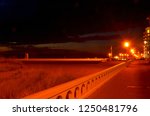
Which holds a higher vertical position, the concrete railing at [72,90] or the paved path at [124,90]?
the concrete railing at [72,90]

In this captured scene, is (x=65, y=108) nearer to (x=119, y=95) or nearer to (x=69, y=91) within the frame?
(x=69, y=91)

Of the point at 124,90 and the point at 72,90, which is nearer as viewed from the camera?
the point at 72,90

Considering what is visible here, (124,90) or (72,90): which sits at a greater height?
(72,90)

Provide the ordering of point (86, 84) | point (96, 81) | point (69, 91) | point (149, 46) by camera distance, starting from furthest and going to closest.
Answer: point (149, 46) → point (96, 81) → point (86, 84) → point (69, 91)

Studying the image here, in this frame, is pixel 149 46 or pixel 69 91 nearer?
pixel 69 91

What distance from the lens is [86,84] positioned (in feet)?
50.3

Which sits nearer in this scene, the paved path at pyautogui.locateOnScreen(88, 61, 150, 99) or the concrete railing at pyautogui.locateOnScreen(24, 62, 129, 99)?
the concrete railing at pyautogui.locateOnScreen(24, 62, 129, 99)

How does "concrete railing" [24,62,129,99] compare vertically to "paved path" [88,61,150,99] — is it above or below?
above

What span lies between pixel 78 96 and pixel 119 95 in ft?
6.34

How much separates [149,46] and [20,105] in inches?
6315

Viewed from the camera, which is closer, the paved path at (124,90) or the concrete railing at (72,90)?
the concrete railing at (72,90)

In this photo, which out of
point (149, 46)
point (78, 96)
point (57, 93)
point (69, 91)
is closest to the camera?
point (57, 93)

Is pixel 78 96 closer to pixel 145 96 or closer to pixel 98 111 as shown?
pixel 145 96

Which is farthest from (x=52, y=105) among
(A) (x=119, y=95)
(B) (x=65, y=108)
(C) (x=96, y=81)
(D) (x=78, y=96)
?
(C) (x=96, y=81)
